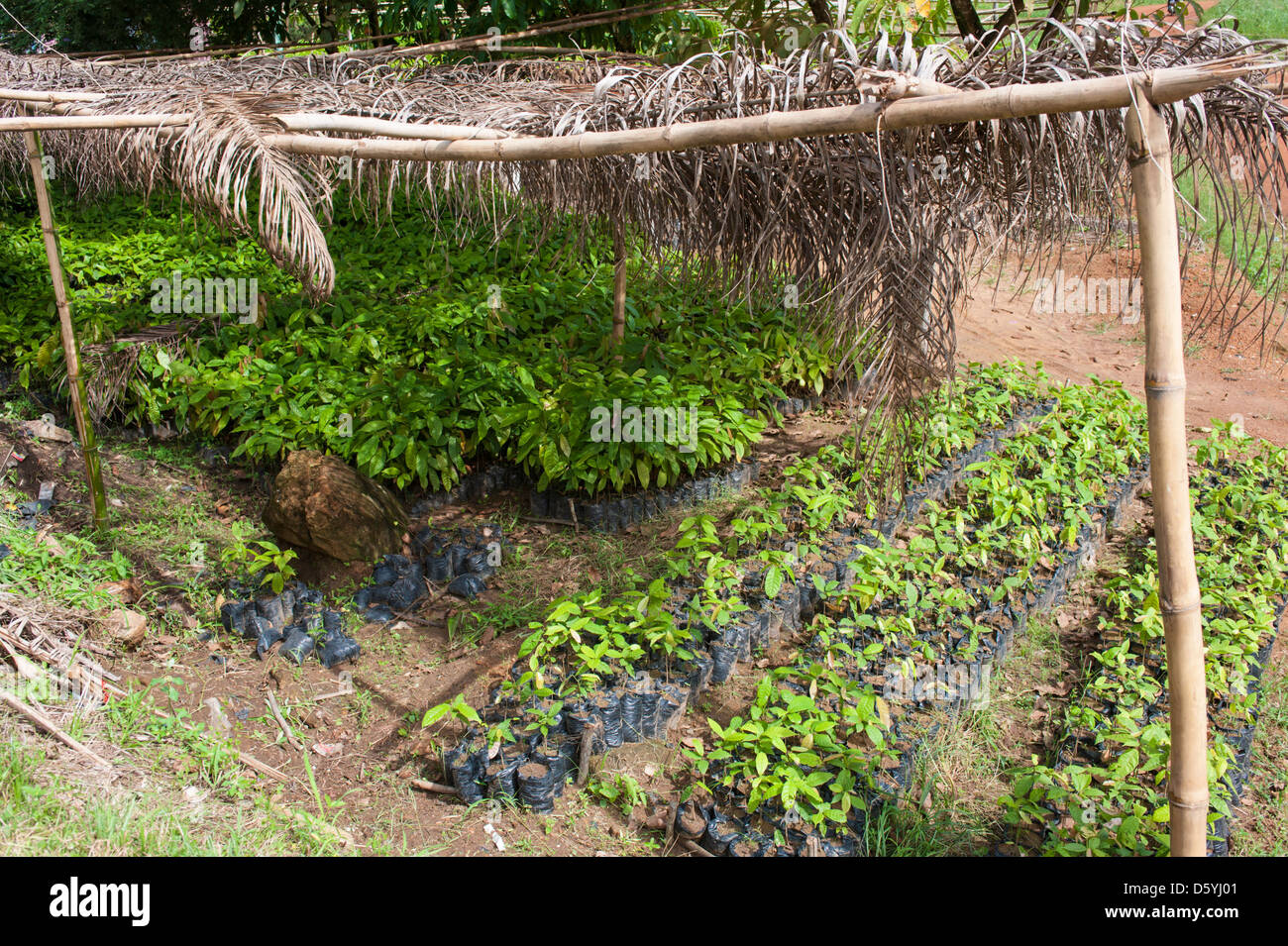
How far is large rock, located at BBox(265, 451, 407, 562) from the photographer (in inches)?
162

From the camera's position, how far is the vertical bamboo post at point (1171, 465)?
1908 millimetres

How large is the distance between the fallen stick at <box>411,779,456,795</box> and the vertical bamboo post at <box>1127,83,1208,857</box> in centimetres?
216

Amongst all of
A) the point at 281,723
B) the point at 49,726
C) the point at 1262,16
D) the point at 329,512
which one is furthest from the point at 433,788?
the point at 1262,16

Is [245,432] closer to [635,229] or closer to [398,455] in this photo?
[398,455]

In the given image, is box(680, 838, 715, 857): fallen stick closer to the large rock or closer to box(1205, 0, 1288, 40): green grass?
the large rock

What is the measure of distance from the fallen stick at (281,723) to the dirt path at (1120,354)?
5040 mm

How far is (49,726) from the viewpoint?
280cm

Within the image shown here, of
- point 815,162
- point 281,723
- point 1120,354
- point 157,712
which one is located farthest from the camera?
point 1120,354

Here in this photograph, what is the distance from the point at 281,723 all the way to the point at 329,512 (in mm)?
1107

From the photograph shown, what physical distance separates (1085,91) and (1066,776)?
214 centimetres

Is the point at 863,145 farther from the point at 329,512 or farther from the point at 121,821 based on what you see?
the point at 121,821

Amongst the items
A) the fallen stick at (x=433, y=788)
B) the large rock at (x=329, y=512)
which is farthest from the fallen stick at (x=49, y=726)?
the large rock at (x=329, y=512)

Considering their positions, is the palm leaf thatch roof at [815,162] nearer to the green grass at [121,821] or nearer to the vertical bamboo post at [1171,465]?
the vertical bamboo post at [1171,465]
